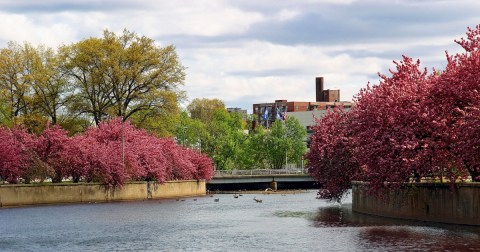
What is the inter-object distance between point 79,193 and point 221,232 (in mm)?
44786

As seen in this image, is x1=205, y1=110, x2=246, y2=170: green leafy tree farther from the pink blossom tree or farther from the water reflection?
the water reflection

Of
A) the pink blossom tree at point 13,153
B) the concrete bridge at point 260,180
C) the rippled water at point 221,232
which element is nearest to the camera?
the rippled water at point 221,232

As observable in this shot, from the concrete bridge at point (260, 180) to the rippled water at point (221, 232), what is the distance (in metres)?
68.0

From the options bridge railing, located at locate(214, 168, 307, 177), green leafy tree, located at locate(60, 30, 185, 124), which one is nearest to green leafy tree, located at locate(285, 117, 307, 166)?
bridge railing, located at locate(214, 168, 307, 177)

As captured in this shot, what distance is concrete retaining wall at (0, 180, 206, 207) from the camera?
91000 millimetres

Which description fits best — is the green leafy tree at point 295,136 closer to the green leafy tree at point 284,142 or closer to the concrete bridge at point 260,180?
the green leafy tree at point 284,142

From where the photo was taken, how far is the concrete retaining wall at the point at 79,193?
91.0 meters

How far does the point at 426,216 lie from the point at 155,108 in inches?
2697

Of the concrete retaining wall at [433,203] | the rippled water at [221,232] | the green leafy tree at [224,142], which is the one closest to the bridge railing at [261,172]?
the green leafy tree at [224,142]

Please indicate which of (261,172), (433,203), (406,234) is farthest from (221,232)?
(261,172)

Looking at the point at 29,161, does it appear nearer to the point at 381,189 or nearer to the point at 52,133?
the point at 52,133

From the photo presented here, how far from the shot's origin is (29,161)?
95.6 meters

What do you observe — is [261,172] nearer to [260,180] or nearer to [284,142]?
[260,180]

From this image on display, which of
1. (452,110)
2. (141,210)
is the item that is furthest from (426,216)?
(141,210)
